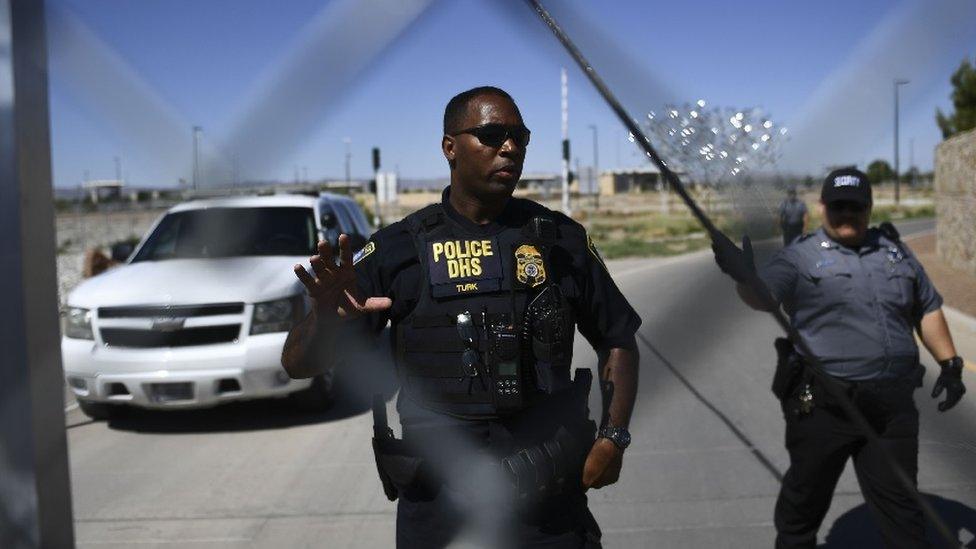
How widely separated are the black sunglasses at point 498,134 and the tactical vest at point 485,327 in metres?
0.30

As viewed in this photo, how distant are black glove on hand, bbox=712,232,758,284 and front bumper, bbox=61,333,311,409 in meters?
→ 5.09

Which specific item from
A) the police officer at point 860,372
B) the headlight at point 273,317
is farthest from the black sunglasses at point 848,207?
the headlight at point 273,317

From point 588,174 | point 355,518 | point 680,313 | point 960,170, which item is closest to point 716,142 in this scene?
point 680,313

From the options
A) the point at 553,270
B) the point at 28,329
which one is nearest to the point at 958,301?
the point at 553,270

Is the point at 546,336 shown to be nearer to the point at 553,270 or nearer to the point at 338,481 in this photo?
the point at 553,270

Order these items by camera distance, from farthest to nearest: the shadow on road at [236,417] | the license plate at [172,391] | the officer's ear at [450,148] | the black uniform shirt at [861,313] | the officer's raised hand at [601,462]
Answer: the shadow on road at [236,417] < the license plate at [172,391] < the black uniform shirt at [861,313] < the officer's raised hand at [601,462] < the officer's ear at [450,148]

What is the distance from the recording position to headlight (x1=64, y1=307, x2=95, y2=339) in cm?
662

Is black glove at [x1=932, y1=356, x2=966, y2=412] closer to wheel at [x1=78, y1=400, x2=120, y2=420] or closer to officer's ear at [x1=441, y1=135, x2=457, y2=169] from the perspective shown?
officer's ear at [x1=441, y1=135, x2=457, y2=169]

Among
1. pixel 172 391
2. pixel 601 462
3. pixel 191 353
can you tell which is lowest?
pixel 172 391

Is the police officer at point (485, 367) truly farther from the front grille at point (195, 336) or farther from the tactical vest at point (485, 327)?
the front grille at point (195, 336)

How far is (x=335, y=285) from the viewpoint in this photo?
188 cm

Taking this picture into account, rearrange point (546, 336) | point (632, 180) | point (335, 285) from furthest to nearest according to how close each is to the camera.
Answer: point (546, 336) < point (335, 285) < point (632, 180)

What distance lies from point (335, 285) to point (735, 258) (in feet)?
3.07

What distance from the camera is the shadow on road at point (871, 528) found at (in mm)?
3869
